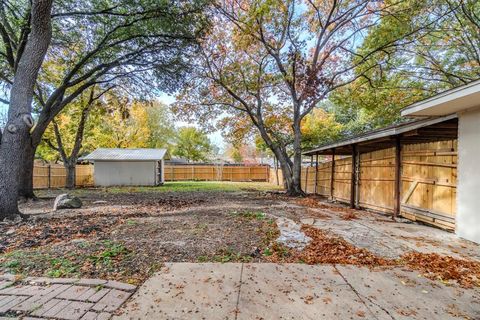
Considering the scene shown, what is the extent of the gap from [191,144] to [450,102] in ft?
95.2

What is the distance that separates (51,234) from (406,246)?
590cm

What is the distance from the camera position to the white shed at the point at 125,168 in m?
18.2

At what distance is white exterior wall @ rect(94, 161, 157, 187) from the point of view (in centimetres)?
1834

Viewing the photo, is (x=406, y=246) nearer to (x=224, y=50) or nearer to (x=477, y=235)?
(x=477, y=235)

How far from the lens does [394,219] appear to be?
Answer: 665 centimetres

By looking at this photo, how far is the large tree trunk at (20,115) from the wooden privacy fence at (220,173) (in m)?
20.2

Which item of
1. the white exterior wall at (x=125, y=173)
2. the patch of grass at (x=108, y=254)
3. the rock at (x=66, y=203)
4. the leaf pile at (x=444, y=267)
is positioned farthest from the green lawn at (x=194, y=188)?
the leaf pile at (x=444, y=267)

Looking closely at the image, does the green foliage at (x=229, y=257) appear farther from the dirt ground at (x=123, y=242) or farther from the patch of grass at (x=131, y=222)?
the patch of grass at (x=131, y=222)

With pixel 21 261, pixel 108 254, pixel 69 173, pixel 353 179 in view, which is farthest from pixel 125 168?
pixel 108 254

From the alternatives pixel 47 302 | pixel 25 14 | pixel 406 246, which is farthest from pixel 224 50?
pixel 47 302

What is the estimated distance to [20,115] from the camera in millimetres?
5930

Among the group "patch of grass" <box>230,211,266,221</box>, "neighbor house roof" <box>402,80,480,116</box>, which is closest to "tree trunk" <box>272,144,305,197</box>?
"patch of grass" <box>230,211,266,221</box>

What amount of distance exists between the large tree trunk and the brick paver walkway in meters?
3.70

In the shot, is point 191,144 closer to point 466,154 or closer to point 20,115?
point 20,115
